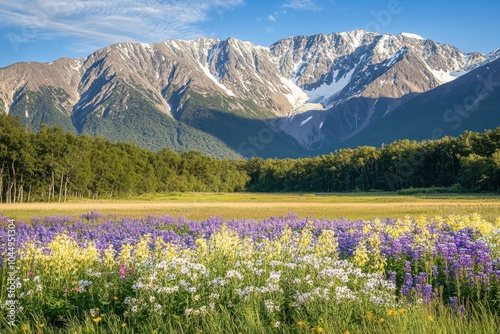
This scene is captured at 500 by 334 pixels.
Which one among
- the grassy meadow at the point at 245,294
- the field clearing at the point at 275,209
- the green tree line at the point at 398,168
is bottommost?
the field clearing at the point at 275,209

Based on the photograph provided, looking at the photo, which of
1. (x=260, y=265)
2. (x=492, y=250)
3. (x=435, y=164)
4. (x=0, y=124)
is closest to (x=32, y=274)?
(x=260, y=265)

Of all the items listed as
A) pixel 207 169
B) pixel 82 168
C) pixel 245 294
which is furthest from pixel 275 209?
pixel 207 169

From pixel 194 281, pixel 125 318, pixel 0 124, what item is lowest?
pixel 125 318

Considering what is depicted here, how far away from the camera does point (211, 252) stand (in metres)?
12.8

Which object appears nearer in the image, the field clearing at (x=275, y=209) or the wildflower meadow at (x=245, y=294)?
the wildflower meadow at (x=245, y=294)

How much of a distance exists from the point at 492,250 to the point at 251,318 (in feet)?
26.3

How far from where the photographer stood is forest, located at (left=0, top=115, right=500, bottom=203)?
79250mm

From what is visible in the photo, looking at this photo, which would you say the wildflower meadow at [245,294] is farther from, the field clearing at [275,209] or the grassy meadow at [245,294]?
the field clearing at [275,209]

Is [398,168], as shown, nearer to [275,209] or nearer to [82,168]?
[82,168]

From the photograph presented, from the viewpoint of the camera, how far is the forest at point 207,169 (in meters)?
79.2

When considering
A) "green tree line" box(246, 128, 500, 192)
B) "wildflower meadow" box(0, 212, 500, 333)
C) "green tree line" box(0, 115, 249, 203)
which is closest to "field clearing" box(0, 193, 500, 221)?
"green tree line" box(0, 115, 249, 203)

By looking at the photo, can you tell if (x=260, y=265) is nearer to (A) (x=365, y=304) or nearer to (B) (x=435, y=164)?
(A) (x=365, y=304)

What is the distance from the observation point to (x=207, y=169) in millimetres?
153625

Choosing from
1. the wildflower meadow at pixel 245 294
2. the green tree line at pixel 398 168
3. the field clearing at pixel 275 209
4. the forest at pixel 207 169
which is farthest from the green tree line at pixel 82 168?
the wildflower meadow at pixel 245 294
